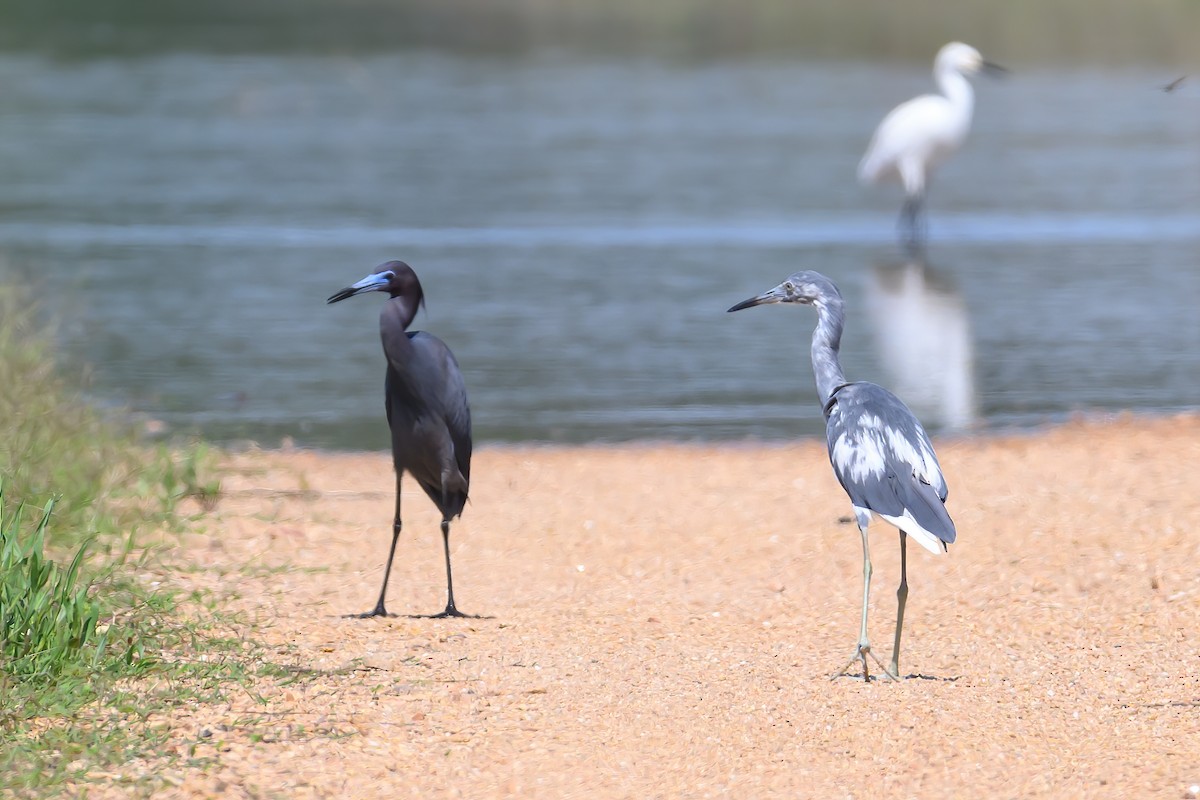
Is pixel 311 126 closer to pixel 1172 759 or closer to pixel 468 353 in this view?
pixel 468 353

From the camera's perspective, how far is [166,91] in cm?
3366

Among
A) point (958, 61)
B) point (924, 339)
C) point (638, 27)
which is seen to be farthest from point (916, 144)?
point (638, 27)

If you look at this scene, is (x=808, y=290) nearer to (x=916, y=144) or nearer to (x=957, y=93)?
(x=916, y=144)

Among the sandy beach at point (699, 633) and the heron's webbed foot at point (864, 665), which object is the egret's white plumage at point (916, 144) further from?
the heron's webbed foot at point (864, 665)

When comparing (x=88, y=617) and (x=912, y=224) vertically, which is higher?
(x=912, y=224)

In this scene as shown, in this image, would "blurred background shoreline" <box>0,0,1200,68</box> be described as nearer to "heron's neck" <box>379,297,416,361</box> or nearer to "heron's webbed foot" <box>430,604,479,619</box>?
"heron's neck" <box>379,297,416,361</box>

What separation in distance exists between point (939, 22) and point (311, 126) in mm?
27497

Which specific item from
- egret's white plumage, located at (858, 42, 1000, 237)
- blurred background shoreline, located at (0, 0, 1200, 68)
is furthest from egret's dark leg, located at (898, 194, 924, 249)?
blurred background shoreline, located at (0, 0, 1200, 68)

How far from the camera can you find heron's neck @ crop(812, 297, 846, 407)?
21.9ft

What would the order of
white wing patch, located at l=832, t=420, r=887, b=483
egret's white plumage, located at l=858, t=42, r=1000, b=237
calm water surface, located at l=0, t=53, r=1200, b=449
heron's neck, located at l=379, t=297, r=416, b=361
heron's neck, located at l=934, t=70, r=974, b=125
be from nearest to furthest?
white wing patch, located at l=832, t=420, r=887, b=483
heron's neck, located at l=379, t=297, r=416, b=361
calm water surface, located at l=0, t=53, r=1200, b=449
egret's white plumage, located at l=858, t=42, r=1000, b=237
heron's neck, located at l=934, t=70, r=974, b=125

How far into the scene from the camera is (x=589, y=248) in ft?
61.0

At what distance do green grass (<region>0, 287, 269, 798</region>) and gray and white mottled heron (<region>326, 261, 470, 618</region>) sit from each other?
0.98m

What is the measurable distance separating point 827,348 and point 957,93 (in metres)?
16.2

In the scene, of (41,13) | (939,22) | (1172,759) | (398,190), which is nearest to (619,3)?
(939,22)
